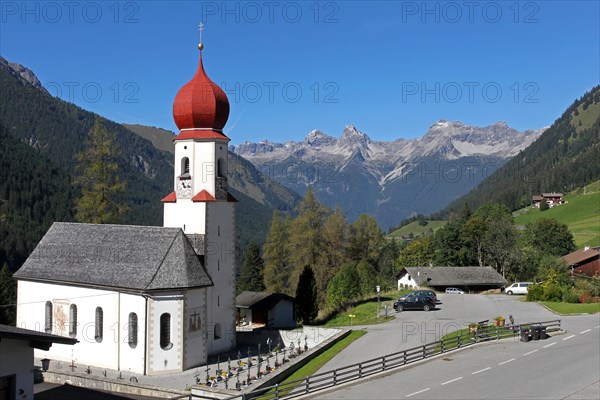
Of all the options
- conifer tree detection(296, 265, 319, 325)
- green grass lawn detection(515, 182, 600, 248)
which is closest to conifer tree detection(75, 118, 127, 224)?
conifer tree detection(296, 265, 319, 325)

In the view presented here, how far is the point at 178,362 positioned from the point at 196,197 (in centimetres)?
962

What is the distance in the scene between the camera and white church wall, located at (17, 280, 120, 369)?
1437 inches

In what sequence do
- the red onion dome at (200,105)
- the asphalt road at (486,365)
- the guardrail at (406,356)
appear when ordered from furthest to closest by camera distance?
the red onion dome at (200,105) → the guardrail at (406,356) → the asphalt road at (486,365)

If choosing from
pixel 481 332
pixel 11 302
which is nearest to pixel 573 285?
pixel 481 332

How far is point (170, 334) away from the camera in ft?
116

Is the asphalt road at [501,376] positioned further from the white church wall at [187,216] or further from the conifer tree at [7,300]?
the conifer tree at [7,300]

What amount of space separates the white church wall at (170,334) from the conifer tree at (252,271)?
153 feet

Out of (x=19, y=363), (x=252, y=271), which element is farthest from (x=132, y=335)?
(x=252, y=271)

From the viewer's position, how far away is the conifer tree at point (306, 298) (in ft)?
166

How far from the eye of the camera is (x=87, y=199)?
177 ft

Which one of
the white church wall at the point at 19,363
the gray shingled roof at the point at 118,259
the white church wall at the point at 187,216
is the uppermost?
the white church wall at the point at 187,216

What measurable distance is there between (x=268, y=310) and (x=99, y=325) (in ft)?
48.6

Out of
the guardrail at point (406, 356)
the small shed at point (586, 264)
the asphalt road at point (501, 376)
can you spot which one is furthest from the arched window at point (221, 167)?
the small shed at point (586, 264)

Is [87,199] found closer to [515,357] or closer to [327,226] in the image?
[327,226]
